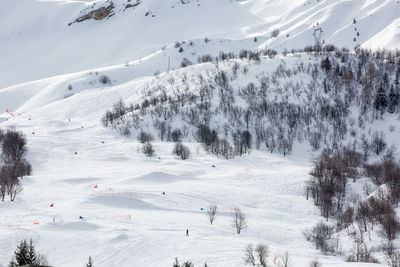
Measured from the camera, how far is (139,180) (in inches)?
1661

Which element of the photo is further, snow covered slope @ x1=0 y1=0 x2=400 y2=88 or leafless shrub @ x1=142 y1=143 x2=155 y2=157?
snow covered slope @ x1=0 y1=0 x2=400 y2=88

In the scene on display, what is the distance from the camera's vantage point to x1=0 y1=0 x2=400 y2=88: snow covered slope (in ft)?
393

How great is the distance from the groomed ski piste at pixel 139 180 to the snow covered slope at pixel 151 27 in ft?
3.62

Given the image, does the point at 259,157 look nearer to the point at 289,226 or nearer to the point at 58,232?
the point at 289,226

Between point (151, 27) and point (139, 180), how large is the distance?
136241 millimetres

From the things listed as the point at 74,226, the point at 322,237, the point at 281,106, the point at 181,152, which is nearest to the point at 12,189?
the point at 74,226

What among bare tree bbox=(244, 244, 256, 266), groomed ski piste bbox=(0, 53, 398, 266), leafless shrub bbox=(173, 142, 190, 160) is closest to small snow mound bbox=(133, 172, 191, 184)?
groomed ski piste bbox=(0, 53, 398, 266)

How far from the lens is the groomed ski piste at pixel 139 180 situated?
2272cm

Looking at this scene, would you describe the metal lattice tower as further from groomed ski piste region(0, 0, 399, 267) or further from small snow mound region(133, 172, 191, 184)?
small snow mound region(133, 172, 191, 184)

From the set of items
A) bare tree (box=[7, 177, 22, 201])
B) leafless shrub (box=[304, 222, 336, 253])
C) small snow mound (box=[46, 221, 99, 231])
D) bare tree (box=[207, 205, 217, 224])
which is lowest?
leafless shrub (box=[304, 222, 336, 253])

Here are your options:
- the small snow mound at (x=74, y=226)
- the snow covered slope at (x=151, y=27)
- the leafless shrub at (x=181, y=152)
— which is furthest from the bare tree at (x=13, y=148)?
the snow covered slope at (x=151, y=27)

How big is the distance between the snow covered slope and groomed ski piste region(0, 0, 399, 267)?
110 centimetres

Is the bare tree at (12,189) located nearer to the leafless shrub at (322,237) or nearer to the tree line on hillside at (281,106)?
the leafless shrub at (322,237)

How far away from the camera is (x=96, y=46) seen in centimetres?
15125
